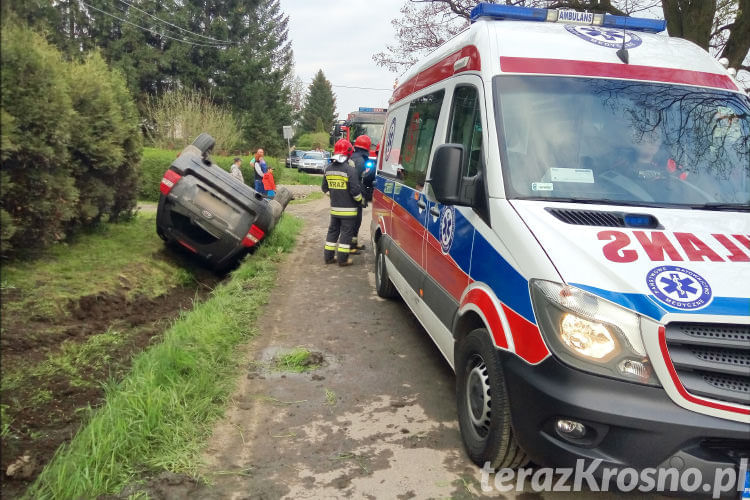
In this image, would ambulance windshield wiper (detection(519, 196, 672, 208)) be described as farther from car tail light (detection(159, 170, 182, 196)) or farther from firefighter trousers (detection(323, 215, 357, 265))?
car tail light (detection(159, 170, 182, 196))

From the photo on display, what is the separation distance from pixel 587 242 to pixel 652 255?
0.30 meters

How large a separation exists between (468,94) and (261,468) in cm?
280

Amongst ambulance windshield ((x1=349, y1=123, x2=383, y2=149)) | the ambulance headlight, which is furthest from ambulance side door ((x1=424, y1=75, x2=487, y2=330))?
ambulance windshield ((x1=349, y1=123, x2=383, y2=149))

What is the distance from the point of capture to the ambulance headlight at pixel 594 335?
8.20ft

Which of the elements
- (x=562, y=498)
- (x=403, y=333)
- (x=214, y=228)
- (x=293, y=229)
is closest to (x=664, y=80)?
(x=562, y=498)

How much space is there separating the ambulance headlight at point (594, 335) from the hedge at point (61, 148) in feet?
9.96

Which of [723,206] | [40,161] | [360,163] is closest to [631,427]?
[723,206]

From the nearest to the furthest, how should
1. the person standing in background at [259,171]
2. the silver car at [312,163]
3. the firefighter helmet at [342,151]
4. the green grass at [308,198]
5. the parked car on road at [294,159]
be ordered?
the firefighter helmet at [342,151] → the person standing in background at [259,171] → the green grass at [308,198] → the silver car at [312,163] → the parked car on road at [294,159]

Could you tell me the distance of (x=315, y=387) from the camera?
450 cm

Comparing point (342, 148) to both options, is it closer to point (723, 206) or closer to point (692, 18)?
point (723, 206)

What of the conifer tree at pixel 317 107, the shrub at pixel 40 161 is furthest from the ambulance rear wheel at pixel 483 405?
the conifer tree at pixel 317 107

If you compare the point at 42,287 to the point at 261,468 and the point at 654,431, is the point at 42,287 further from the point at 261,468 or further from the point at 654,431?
the point at 654,431

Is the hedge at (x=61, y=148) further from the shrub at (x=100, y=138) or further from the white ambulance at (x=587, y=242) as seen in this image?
the white ambulance at (x=587, y=242)

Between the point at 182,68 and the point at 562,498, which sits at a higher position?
the point at 182,68
